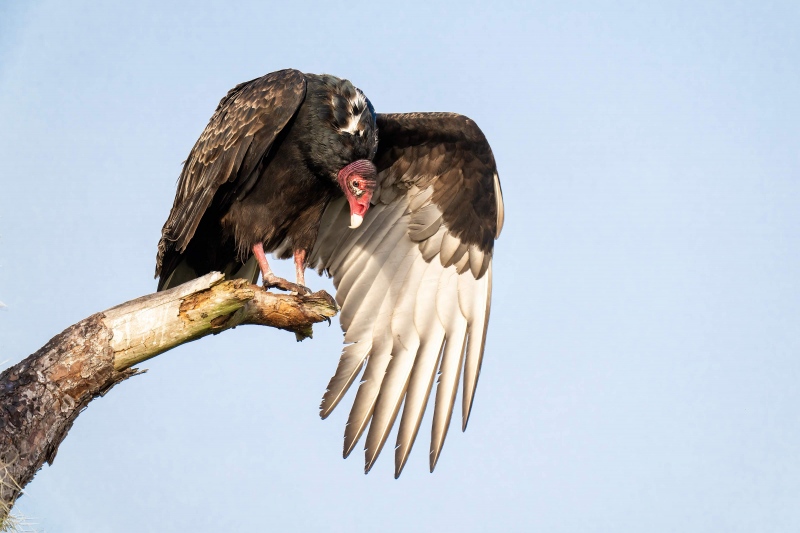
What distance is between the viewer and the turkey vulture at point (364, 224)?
5.00 meters

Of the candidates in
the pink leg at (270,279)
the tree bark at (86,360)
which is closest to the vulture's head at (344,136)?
the pink leg at (270,279)

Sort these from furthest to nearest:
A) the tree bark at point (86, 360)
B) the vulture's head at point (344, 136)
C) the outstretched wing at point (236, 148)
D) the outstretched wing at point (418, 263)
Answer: the outstretched wing at point (418, 263), the vulture's head at point (344, 136), the outstretched wing at point (236, 148), the tree bark at point (86, 360)

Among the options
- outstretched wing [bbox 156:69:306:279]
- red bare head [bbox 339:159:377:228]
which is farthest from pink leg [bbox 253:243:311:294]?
red bare head [bbox 339:159:377:228]

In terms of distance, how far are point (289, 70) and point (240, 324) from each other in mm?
1648

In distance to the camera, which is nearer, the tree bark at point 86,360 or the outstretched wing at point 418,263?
the tree bark at point 86,360

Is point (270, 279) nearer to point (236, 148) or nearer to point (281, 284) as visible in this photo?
point (281, 284)

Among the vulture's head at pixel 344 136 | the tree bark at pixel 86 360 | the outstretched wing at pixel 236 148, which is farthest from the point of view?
the vulture's head at pixel 344 136

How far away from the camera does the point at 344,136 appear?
504 centimetres

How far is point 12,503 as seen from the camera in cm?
366

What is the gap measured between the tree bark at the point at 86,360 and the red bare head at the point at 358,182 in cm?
113

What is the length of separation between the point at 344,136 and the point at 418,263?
122 centimetres

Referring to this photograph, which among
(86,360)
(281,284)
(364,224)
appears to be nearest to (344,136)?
(281,284)

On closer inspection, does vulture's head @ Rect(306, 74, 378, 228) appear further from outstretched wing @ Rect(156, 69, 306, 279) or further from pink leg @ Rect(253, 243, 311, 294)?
pink leg @ Rect(253, 243, 311, 294)

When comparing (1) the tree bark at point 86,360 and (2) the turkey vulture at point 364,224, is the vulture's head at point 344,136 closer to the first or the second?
(2) the turkey vulture at point 364,224
